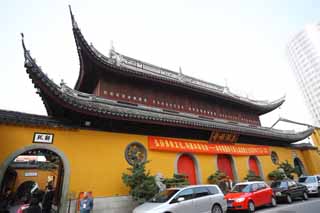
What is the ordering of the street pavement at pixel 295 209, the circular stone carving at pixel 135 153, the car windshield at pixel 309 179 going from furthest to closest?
the car windshield at pixel 309 179 < the circular stone carving at pixel 135 153 < the street pavement at pixel 295 209

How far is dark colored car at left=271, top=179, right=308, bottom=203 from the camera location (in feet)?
34.2

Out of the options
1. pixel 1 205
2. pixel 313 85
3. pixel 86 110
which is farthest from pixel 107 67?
pixel 313 85

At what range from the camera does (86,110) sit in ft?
24.6

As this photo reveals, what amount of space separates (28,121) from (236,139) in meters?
12.1

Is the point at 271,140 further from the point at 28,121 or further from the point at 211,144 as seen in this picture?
the point at 28,121

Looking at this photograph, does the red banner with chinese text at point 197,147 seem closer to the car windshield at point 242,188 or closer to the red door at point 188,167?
the red door at point 188,167

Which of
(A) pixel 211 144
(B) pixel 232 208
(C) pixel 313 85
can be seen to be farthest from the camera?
(C) pixel 313 85

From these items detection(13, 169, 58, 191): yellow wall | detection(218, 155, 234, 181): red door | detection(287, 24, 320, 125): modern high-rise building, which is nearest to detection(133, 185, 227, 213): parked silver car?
detection(218, 155, 234, 181): red door

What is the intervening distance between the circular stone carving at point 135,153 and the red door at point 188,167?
7.82 ft

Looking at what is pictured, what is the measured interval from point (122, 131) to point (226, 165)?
755cm

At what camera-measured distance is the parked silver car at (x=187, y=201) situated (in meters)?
6.08

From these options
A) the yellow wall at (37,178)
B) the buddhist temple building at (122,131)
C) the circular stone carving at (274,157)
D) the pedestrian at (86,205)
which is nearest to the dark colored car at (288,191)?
the buddhist temple building at (122,131)

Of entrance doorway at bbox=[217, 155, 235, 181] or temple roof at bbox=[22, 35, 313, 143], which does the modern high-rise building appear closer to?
entrance doorway at bbox=[217, 155, 235, 181]

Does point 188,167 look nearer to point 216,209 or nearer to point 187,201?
point 216,209
